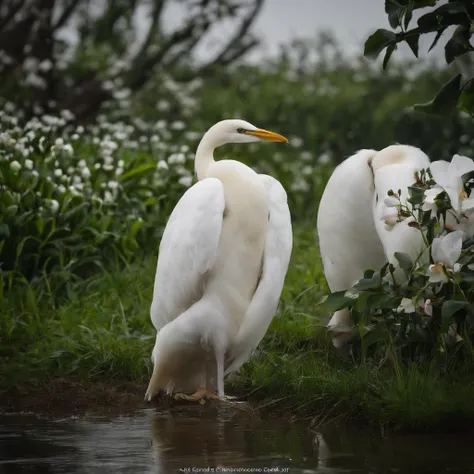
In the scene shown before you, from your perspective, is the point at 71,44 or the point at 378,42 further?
the point at 71,44

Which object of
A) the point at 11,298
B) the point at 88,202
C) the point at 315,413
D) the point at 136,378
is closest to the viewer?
the point at 315,413

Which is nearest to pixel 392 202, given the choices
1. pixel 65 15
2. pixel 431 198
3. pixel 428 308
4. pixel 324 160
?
→ pixel 431 198

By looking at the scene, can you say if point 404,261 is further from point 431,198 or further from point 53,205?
point 53,205

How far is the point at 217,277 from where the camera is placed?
4.92 meters

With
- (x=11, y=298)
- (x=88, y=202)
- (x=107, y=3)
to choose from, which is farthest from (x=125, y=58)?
(x=11, y=298)

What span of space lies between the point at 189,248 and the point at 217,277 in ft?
0.78

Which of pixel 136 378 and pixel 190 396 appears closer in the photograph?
pixel 190 396

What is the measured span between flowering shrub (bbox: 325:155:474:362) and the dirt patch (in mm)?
1126

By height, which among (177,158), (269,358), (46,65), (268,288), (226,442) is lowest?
(226,442)

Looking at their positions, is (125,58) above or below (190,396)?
above

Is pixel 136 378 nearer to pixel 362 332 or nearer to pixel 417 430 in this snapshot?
pixel 362 332

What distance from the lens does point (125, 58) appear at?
11.8 m

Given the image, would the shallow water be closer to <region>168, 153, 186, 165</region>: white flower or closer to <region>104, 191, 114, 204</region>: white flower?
<region>104, 191, 114, 204</region>: white flower

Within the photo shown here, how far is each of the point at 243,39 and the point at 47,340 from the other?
6575mm
